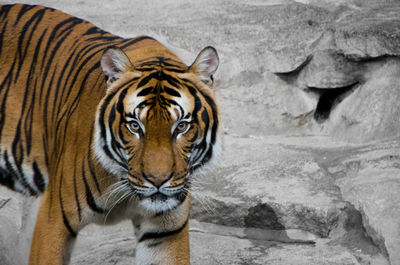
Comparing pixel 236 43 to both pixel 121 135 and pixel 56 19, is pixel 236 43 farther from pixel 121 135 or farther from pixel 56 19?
pixel 121 135

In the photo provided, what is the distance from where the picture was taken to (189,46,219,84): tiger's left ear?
2098mm

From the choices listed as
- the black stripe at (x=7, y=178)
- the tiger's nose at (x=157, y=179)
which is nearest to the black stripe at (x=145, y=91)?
the tiger's nose at (x=157, y=179)

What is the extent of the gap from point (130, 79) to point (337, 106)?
2914mm

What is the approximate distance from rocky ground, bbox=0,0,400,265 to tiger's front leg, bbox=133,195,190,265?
612mm

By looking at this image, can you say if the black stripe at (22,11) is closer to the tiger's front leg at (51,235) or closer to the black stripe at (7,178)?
the black stripe at (7,178)

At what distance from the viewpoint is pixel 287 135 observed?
15.1 ft

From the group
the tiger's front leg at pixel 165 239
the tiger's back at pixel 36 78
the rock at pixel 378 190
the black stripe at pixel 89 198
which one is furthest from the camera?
the rock at pixel 378 190

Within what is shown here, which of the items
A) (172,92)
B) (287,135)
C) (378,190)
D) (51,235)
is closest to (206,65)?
(172,92)

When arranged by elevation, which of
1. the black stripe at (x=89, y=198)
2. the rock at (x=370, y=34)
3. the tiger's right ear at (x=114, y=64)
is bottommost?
the black stripe at (x=89, y=198)

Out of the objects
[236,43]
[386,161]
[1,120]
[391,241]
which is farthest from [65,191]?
[236,43]

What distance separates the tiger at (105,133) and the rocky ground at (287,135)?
2.55 ft

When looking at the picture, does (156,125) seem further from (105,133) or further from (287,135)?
(287,135)

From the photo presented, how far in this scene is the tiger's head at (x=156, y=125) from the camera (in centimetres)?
192

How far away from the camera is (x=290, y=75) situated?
15.6 ft
